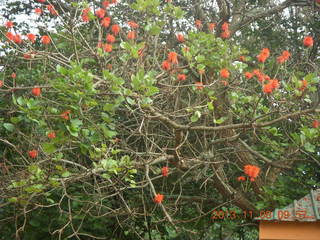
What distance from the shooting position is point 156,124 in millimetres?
6074

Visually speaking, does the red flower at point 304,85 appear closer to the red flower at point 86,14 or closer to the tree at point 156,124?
the tree at point 156,124

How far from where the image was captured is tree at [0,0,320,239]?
14.0ft

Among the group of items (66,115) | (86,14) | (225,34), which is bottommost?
(66,115)

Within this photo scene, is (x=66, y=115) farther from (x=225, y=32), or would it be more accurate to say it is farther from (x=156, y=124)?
(x=225, y=32)

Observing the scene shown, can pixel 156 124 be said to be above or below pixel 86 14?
below

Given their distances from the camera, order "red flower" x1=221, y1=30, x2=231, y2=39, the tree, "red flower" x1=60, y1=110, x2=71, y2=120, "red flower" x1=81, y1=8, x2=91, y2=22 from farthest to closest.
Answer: "red flower" x1=221, y1=30, x2=231, y2=39
"red flower" x1=81, y1=8, x2=91, y2=22
the tree
"red flower" x1=60, y1=110, x2=71, y2=120

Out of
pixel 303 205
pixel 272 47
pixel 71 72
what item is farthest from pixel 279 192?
pixel 71 72

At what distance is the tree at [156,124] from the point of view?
4.26 meters

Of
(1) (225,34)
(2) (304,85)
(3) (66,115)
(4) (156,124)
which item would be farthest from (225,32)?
(3) (66,115)

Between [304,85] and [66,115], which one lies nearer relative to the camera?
[66,115]

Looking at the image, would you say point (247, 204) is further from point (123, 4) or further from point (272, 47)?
point (123, 4)

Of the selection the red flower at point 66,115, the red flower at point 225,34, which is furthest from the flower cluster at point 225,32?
the red flower at point 66,115

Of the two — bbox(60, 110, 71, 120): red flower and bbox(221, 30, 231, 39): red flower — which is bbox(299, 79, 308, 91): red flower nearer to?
bbox(221, 30, 231, 39): red flower

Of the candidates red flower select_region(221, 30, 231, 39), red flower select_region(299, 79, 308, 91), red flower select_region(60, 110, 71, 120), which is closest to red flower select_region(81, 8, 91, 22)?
red flower select_region(60, 110, 71, 120)
